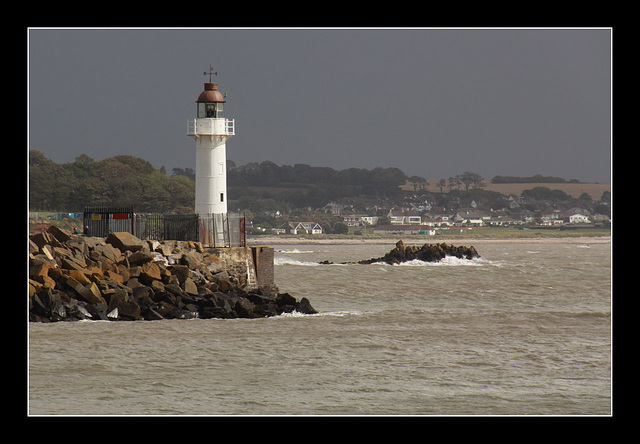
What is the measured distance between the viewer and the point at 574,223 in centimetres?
15662

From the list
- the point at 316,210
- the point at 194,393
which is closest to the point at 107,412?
the point at 194,393

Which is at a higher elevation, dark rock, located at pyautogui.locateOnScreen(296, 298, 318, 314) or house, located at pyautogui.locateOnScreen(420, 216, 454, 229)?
house, located at pyautogui.locateOnScreen(420, 216, 454, 229)

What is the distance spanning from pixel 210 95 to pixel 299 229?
115m

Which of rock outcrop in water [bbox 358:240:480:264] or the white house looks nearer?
rock outcrop in water [bbox 358:240:480:264]

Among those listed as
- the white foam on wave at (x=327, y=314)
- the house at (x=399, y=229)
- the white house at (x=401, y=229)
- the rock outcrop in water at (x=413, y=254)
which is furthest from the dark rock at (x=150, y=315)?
the house at (x=399, y=229)

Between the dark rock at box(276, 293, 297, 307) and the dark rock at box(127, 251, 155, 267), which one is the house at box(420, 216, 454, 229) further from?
the dark rock at box(127, 251, 155, 267)

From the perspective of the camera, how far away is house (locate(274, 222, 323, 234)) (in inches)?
5551

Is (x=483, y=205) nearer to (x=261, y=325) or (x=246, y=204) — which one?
(x=246, y=204)

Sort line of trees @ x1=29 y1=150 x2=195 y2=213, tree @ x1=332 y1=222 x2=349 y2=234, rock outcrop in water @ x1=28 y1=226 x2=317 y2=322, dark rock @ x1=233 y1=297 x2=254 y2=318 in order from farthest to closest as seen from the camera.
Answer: tree @ x1=332 y1=222 x2=349 y2=234, line of trees @ x1=29 y1=150 x2=195 y2=213, dark rock @ x1=233 y1=297 x2=254 y2=318, rock outcrop in water @ x1=28 y1=226 x2=317 y2=322

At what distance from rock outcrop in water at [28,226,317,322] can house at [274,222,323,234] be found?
116594 mm

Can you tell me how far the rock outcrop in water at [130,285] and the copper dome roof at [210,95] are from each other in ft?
16.1

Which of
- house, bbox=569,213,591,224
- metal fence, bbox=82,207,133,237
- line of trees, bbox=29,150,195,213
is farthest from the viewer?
house, bbox=569,213,591,224

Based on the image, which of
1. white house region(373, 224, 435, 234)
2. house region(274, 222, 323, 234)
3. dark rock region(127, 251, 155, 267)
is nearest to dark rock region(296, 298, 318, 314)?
dark rock region(127, 251, 155, 267)

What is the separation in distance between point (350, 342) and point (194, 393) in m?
5.34
